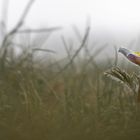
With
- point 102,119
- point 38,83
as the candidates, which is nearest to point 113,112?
point 102,119

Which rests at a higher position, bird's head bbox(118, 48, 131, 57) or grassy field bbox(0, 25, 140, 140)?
bird's head bbox(118, 48, 131, 57)

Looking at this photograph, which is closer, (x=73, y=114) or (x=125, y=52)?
(x=125, y=52)

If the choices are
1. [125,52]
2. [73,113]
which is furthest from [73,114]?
[125,52]

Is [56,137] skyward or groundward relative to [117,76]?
groundward

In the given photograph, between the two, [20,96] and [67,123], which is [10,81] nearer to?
[20,96]

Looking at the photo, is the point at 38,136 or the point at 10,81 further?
the point at 10,81

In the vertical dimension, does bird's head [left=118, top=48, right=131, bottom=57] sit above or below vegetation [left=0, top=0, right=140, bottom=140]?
above

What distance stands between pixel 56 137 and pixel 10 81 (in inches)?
37.7

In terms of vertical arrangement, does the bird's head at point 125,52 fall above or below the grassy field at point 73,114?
above

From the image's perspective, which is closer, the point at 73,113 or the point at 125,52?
the point at 125,52

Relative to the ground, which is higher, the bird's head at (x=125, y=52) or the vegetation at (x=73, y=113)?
the bird's head at (x=125, y=52)

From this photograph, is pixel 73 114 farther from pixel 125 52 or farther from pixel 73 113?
pixel 125 52

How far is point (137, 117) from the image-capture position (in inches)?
68.1

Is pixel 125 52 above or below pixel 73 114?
above
